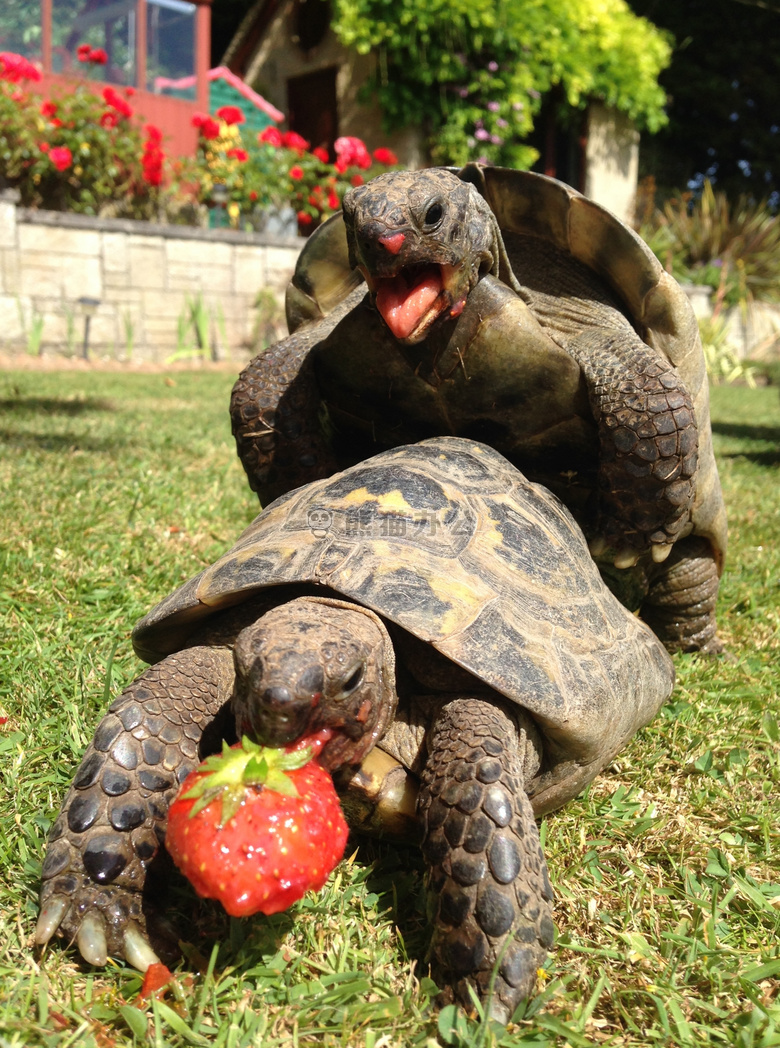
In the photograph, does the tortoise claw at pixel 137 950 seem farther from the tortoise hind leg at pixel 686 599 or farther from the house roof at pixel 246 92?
the house roof at pixel 246 92

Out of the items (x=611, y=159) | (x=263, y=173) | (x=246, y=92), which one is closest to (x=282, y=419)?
(x=263, y=173)

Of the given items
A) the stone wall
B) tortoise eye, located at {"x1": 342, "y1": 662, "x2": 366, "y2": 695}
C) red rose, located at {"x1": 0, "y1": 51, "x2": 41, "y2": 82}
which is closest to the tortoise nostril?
tortoise eye, located at {"x1": 342, "y1": 662, "x2": 366, "y2": 695}

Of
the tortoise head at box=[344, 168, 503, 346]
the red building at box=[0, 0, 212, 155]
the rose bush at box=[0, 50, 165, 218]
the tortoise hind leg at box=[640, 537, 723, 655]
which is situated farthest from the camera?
the red building at box=[0, 0, 212, 155]

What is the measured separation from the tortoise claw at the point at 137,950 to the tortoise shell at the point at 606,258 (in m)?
1.48

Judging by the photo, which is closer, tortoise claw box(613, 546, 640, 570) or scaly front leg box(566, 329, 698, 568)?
scaly front leg box(566, 329, 698, 568)

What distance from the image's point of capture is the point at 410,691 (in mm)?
1807

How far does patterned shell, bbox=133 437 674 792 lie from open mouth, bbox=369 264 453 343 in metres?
0.30

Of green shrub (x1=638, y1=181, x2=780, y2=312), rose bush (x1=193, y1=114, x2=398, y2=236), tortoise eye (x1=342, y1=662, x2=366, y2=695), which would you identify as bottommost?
green shrub (x1=638, y1=181, x2=780, y2=312)

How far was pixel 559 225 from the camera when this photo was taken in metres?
2.34

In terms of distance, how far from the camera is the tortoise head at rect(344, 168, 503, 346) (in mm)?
1832

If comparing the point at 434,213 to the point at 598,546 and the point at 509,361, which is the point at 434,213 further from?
the point at 598,546

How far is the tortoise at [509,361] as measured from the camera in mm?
1976

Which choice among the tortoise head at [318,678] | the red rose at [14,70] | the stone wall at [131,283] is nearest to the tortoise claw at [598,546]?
the tortoise head at [318,678]

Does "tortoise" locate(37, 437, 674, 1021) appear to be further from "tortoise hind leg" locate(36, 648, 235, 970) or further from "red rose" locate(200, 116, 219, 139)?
"red rose" locate(200, 116, 219, 139)
